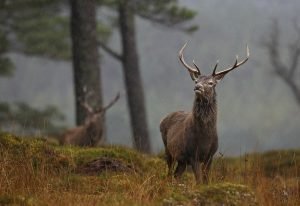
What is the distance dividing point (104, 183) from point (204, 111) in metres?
1.61

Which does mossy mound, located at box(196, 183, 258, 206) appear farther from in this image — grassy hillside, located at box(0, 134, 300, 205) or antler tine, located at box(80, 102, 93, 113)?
antler tine, located at box(80, 102, 93, 113)

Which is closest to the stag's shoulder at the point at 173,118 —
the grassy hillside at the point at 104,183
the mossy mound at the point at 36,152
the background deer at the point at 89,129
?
the grassy hillside at the point at 104,183

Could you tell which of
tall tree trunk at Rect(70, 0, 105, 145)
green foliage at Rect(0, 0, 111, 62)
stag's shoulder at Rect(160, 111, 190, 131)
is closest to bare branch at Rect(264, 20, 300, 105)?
green foliage at Rect(0, 0, 111, 62)

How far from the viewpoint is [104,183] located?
24.3ft

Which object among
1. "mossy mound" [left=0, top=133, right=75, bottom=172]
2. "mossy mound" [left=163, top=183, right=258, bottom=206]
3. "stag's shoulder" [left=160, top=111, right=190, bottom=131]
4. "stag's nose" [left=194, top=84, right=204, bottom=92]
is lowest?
"mossy mound" [left=163, top=183, right=258, bottom=206]

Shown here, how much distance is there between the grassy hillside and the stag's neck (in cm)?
64

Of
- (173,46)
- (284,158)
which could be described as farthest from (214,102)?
(173,46)

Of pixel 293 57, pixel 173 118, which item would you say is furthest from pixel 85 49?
pixel 293 57

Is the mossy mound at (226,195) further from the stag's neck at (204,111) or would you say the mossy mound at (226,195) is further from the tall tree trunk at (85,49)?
the tall tree trunk at (85,49)

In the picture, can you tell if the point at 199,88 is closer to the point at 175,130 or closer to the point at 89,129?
the point at 175,130

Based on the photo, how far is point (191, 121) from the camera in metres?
8.49

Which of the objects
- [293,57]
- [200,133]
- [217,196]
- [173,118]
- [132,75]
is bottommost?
[217,196]

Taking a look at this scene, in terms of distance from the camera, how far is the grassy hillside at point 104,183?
6227 mm

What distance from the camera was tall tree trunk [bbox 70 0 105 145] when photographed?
15.5 meters
